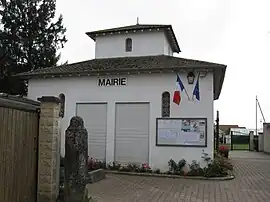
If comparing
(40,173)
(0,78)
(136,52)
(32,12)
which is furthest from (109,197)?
(32,12)

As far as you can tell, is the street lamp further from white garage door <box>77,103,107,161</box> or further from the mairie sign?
white garage door <box>77,103,107,161</box>

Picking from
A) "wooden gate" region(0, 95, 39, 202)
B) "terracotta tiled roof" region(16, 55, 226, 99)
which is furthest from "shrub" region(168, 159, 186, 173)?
"wooden gate" region(0, 95, 39, 202)

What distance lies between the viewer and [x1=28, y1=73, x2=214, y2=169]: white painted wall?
15.8 meters

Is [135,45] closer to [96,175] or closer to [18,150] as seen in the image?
[96,175]

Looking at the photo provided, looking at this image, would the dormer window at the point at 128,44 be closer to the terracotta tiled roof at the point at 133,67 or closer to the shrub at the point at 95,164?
the terracotta tiled roof at the point at 133,67

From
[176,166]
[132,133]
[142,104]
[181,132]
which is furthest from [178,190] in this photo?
[142,104]

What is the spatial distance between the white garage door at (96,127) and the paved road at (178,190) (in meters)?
2.70

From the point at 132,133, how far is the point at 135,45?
19.4ft

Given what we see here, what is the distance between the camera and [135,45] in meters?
20.5

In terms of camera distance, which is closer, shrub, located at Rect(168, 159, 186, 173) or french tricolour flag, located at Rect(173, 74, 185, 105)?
shrub, located at Rect(168, 159, 186, 173)

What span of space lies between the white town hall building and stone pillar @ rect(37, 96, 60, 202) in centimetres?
796

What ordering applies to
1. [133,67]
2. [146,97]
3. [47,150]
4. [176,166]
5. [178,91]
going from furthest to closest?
[133,67] → [146,97] → [178,91] → [176,166] → [47,150]

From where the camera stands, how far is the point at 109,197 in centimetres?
1012

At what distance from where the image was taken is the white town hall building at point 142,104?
15883 millimetres
